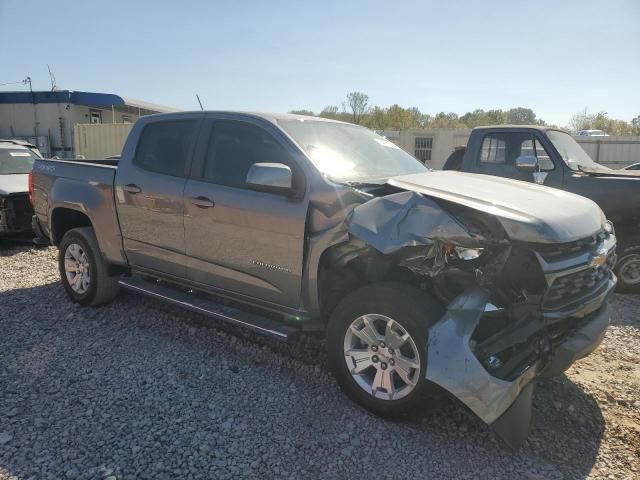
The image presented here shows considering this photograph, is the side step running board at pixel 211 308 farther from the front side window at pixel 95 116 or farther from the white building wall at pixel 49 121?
the front side window at pixel 95 116

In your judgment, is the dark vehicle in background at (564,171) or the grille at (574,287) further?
the dark vehicle in background at (564,171)

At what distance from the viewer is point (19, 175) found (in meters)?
8.96

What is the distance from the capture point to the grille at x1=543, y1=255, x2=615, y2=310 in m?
2.84

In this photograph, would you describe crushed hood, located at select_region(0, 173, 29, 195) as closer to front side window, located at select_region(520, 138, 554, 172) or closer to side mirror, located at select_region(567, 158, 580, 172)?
front side window, located at select_region(520, 138, 554, 172)

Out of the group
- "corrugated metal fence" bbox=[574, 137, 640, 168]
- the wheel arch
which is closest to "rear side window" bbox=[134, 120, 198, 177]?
the wheel arch

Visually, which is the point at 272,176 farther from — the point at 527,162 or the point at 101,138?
the point at 101,138

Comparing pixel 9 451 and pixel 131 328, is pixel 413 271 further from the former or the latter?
pixel 131 328

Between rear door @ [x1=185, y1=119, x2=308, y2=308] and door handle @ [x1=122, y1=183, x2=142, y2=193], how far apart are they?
0.64 metres

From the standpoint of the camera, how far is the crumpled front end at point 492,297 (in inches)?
108

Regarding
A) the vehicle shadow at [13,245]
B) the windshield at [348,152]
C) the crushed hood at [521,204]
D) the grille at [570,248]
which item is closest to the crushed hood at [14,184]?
the vehicle shadow at [13,245]

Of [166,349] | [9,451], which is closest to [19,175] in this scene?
[166,349]

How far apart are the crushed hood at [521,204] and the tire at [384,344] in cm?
64

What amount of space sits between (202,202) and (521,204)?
2380 millimetres

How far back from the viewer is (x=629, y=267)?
5961 mm
